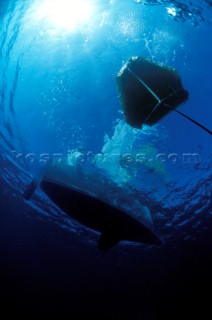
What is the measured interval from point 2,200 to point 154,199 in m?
10.3

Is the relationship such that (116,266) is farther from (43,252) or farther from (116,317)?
(116,317)

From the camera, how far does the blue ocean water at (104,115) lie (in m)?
7.20

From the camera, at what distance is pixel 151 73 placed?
5.43 m

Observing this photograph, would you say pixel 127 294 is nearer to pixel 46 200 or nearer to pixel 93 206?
pixel 46 200

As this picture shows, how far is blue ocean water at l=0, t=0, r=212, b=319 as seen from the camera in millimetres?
7203

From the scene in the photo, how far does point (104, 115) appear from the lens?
336 inches

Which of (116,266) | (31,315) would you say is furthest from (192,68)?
(31,315)

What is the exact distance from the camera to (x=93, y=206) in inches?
339

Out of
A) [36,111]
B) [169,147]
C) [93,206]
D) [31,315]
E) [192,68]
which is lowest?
[31,315]

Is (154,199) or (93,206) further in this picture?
(154,199)

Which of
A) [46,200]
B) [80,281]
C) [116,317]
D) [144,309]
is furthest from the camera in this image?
[116,317]

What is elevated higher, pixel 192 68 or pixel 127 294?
pixel 192 68

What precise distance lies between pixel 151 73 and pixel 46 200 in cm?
1077

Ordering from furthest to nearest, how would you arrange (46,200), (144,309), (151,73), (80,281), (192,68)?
(144,309) → (80,281) → (46,200) → (192,68) → (151,73)
